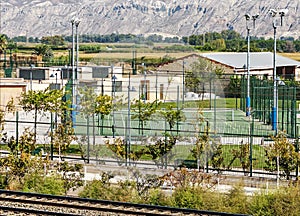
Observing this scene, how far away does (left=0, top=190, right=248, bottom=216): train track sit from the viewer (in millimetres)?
13086

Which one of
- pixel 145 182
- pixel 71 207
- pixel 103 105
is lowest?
pixel 71 207

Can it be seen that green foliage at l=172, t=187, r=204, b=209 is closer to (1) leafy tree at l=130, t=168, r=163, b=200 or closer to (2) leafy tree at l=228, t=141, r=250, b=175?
(1) leafy tree at l=130, t=168, r=163, b=200

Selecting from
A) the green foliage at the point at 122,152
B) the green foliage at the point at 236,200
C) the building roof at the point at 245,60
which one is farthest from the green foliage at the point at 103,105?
the building roof at the point at 245,60

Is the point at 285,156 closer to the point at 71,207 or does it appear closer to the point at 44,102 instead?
the point at 71,207

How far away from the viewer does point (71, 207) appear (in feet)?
44.4

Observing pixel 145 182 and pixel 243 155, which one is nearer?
pixel 145 182

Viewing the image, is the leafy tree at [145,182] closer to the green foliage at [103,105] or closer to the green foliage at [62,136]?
the green foliage at [62,136]

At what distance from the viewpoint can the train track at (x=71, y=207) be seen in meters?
13.1

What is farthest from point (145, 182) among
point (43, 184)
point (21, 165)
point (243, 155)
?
point (243, 155)

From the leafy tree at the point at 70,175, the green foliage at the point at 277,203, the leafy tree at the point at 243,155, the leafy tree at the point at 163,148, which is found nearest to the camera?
the green foliage at the point at 277,203

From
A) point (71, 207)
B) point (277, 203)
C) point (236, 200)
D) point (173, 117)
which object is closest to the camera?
point (277, 203)

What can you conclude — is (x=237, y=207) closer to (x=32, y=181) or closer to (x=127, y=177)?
(x=127, y=177)

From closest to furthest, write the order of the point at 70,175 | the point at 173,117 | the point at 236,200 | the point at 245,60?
the point at 236,200 < the point at 70,175 < the point at 173,117 < the point at 245,60

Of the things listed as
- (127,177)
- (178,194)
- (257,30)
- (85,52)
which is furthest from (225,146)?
(257,30)
